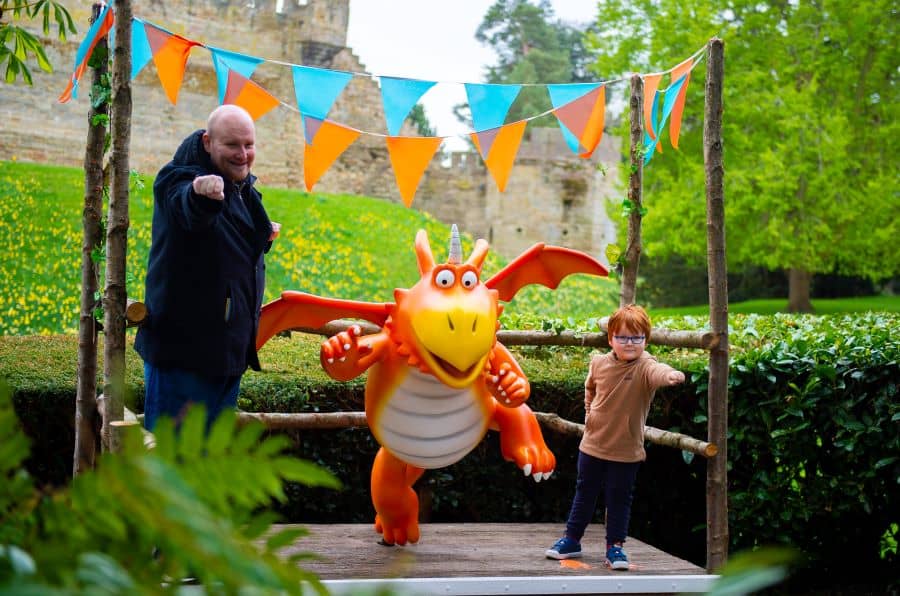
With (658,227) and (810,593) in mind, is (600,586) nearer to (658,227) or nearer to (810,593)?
(810,593)

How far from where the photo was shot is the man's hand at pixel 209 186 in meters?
2.93

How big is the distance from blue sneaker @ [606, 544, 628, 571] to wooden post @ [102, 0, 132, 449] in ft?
5.76

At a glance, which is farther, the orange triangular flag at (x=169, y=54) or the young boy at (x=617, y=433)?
the orange triangular flag at (x=169, y=54)

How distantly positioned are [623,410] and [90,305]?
1843mm

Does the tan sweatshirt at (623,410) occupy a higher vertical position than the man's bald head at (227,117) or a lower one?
lower

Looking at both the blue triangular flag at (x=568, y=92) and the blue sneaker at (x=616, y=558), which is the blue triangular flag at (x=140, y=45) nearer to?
the blue triangular flag at (x=568, y=92)

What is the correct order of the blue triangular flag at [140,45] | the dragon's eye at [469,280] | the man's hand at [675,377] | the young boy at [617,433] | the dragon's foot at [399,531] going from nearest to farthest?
the dragon's eye at [469,280] < the man's hand at [675,377] < the young boy at [617,433] < the dragon's foot at [399,531] < the blue triangular flag at [140,45]

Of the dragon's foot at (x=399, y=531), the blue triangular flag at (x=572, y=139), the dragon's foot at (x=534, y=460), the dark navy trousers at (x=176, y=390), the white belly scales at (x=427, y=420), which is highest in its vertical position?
the blue triangular flag at (x=572, y=139)

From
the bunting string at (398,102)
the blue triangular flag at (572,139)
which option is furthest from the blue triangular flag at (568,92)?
the blue triangular flag at (572,139)

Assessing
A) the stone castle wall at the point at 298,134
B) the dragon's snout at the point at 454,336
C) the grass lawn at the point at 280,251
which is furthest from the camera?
the stone castle wall at the point at 298,134

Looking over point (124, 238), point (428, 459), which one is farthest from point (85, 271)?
point (428, 459)

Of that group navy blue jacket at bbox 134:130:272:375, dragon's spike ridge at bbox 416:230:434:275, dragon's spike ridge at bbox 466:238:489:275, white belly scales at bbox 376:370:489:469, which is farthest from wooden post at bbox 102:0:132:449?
dragon's spike ridge at bbox 466:238:489:275

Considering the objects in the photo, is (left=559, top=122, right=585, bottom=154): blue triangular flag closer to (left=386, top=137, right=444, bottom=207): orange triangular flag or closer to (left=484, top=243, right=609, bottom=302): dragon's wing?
(left=386, top=137, right=444, bottom=207): orange triangular flag

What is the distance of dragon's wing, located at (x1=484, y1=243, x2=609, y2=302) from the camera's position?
397cm
